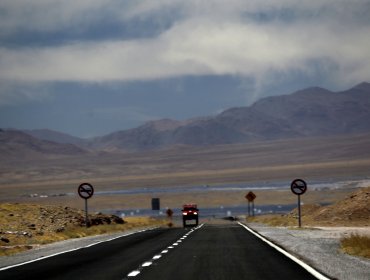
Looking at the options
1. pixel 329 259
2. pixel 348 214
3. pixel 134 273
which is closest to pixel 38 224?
pixel 348 214

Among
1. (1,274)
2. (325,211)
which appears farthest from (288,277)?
(325,211)

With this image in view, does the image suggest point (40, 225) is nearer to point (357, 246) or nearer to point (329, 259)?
point (357, 246)

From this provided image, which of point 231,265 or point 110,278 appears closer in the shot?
point 110,278

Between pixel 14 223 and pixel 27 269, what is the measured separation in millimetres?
24209

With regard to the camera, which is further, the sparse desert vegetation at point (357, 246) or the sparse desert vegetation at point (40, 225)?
the sparse desert vegetation at point (40, 225)

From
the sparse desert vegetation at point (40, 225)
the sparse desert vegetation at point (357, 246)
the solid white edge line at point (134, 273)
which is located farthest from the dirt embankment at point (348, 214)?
the solid white edge line at point (134, 273)

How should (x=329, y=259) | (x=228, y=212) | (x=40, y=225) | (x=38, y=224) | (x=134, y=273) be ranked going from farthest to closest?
(x=228, y=212) < (x=38, y=224) < (x=40, y=225) < (x=329, y=259) < (x=134, y=273)

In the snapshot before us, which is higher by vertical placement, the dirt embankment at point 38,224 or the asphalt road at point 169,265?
A: the dirt embankment at point 38,224

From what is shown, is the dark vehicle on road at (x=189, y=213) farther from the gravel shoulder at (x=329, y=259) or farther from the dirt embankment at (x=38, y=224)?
the gravel shoulder at (x=329, y=259)

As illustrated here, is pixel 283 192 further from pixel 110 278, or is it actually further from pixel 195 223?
pixel 110 278

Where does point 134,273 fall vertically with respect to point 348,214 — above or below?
below

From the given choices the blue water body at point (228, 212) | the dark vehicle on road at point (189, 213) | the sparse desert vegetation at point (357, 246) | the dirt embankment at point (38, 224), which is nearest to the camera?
the sparse desert vegetation at point (357, 246)

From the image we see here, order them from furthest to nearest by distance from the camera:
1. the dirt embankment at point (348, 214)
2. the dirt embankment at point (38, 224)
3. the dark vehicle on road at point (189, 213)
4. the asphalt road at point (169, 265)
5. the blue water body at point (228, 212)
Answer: the blue water body at point (228, 212), the dark vehicle on road at point (189, 213), the dirt embankment at point (348, 214), the dirt embankment at point (38, 224), the asphalt road at point (169, 265)

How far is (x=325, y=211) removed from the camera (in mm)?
50594
